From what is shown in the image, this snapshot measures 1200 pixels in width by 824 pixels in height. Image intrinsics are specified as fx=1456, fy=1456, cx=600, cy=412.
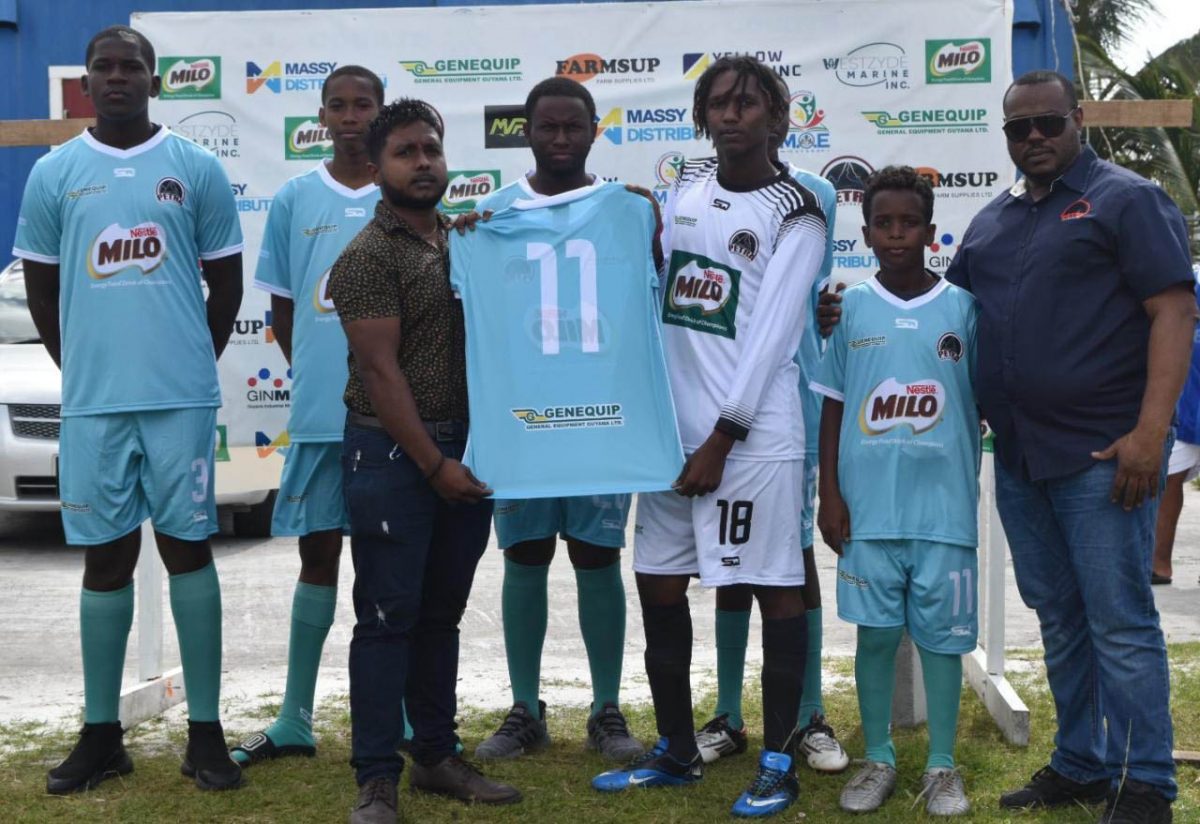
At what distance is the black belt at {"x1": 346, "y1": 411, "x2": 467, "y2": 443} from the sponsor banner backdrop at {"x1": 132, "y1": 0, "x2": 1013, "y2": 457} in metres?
2.02

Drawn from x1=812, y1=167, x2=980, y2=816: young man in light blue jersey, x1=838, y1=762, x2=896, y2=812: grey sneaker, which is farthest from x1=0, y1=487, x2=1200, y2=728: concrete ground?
x1=812, y1=167, x2=980, y2=816: young man in light blue jersey

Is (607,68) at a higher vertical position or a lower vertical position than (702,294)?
higher

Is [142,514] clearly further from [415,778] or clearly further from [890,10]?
[890,10]

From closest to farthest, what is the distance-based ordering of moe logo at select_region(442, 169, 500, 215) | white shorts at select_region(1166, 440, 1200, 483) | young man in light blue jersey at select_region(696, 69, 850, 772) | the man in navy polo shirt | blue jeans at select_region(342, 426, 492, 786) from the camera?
the man in navy polo shirt
blue jeans at select_region(342, 426, 492, 786)
young man in light blue jersey at select_region(696, 69, 850, 772)
moe logo at select_region(442, 169, 500, 215)
white shorts at select_region(1166, 440, 1200, 483)

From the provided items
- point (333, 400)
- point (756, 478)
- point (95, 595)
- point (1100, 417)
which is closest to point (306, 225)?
point (333, 400)

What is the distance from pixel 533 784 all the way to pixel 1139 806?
1908 mm

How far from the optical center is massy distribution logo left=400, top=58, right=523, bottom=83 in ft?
20.6

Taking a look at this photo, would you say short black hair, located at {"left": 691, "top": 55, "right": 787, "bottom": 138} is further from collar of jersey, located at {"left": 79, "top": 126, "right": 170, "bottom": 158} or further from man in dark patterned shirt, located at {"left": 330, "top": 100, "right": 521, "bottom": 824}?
collar of jersey, located at {"left": 79, "top": 126, "right": 170, "bottom": 158}

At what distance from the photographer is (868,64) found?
6227 mm


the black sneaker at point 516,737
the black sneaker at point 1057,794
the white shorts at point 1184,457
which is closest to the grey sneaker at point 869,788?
the black sneaker at point 1057,794

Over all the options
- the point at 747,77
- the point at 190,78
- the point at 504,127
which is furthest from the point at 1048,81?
the point at 190,78

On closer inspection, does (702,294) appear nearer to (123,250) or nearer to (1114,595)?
(1114,595)

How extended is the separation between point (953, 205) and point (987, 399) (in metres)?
1.95

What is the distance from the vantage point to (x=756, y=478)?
443 centimetres
